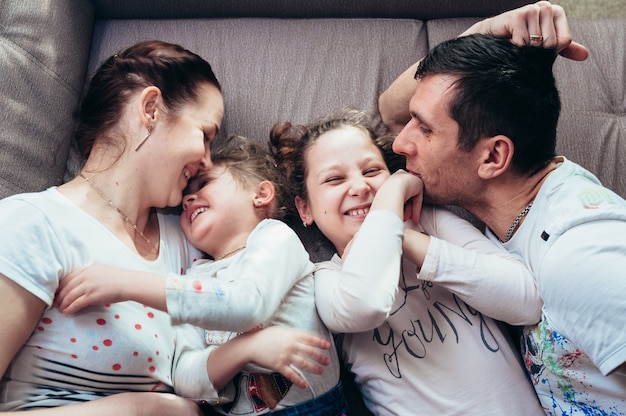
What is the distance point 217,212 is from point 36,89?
1.94ft

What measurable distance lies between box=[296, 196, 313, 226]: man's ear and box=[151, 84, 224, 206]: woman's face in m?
0.25

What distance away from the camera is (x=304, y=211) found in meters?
1.43

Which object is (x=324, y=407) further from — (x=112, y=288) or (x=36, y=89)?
(x=36, y=89)

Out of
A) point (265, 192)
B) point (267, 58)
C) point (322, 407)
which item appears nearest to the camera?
point (322, 407)

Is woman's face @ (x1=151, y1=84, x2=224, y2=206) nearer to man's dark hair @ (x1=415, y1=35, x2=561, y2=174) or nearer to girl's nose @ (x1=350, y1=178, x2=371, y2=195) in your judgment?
girl's nose @ (x1=350, y1=178, x2=371, y2=195)

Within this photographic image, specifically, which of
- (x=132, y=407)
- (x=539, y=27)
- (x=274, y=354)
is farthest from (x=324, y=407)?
(x=539, y=27)

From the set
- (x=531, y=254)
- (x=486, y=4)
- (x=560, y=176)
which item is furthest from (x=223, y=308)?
(x=486, y=4)

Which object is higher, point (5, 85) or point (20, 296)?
point (5, 85)

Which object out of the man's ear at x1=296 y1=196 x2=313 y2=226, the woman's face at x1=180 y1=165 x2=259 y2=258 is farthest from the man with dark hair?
the woman's face at x1=180 y1=165 x2=259 y2=258

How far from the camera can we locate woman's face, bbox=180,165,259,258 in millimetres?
1306

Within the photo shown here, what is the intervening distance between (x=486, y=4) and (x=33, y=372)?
5.02 feet

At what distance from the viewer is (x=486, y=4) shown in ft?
5.62

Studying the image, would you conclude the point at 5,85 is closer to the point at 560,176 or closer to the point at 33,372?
the point at 33,372

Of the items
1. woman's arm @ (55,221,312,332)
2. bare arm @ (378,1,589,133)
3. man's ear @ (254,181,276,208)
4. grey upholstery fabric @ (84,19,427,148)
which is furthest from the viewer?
grey upholstery fabric @ (84,19,427,148)
